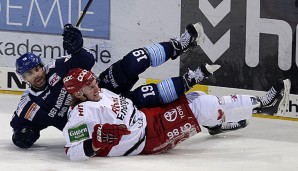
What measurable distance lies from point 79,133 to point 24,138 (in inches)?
20.5

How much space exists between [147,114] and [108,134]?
1.33 ft

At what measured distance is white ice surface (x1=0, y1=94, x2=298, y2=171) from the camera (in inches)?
201

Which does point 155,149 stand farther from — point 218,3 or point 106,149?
point 218,3

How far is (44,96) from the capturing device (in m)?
5.47

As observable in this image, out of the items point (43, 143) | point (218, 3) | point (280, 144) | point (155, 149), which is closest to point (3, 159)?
point (43, 143)

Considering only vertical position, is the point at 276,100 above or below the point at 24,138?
above

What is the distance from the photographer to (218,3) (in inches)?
264

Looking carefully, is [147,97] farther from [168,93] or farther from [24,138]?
[24,138]

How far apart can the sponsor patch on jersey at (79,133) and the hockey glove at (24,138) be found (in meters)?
0.47

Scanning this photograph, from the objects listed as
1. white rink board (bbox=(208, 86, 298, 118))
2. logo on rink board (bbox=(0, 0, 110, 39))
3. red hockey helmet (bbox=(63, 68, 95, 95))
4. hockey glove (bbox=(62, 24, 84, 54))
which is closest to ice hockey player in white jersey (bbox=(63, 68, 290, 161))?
red hockey helmet (bbox=(63, 68, 95, 95))

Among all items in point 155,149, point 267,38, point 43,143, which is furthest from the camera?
point 267,38

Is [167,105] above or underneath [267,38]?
underneath

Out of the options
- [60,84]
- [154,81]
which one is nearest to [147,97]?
[60,84]

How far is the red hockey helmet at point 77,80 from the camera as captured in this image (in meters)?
5.11
